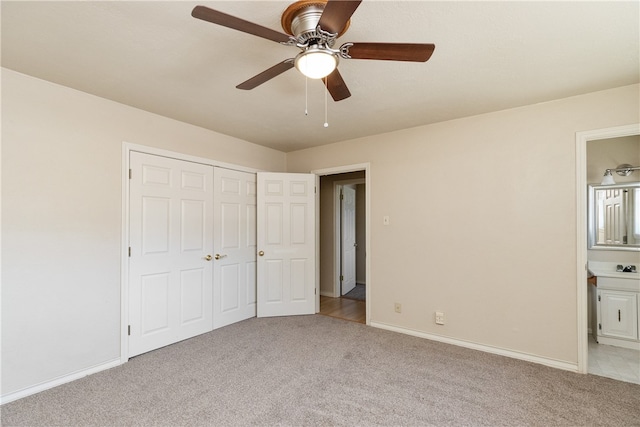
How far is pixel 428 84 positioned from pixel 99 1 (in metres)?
2.18

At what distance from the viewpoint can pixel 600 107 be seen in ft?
8.05

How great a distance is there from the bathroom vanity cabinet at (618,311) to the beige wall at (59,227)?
16.0 feet

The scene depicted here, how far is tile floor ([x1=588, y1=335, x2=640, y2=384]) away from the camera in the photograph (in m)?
2.45

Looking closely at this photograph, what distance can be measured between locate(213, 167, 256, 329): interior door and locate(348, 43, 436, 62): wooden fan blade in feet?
8.43

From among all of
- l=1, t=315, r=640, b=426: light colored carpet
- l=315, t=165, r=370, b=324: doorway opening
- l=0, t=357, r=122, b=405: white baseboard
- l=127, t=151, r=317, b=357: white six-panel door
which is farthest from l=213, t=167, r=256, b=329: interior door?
l=315, t=165, r=370, b=324: doorway opening

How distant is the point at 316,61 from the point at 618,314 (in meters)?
3.91

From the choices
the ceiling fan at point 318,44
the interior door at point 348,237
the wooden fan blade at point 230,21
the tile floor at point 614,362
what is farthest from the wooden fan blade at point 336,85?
the interior door at point 348,237

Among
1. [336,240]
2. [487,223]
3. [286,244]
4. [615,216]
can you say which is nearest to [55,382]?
[286,244]

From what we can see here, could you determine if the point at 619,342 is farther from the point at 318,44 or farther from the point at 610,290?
the point at 318,44

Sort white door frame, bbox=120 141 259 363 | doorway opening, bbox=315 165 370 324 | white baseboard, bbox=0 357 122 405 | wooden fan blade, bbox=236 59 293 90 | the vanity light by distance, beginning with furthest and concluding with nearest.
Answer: doorway opening, bbox=315 165 370 324 < the vanity light < white door frame, bbox=120 141 259 363 < white baseboard, bbox=0 357 122 405 < wooden fan blade, bbox=236 59 293 90

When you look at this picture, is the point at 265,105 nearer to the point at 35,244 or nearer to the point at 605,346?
the point at 35,244

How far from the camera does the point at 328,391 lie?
7.20ft

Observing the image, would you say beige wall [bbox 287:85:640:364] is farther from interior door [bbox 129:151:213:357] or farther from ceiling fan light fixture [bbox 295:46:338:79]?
ceiling fan light fixture [bbox 295:46:338:79]

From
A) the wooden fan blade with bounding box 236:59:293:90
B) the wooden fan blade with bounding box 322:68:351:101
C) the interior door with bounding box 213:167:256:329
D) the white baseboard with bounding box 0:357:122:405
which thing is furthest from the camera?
the interior door with bounding box 213:167:256:329
